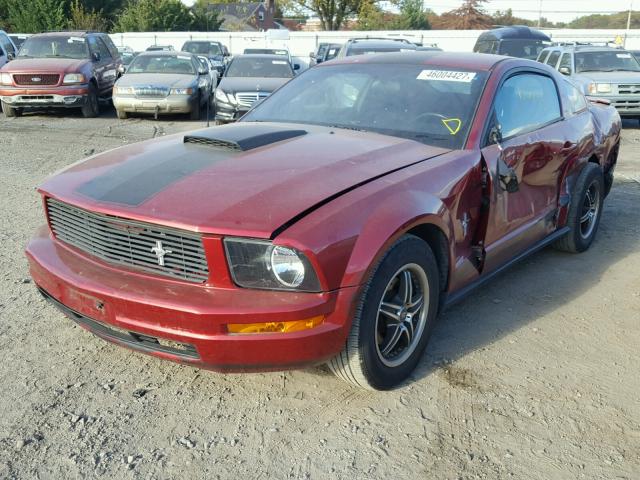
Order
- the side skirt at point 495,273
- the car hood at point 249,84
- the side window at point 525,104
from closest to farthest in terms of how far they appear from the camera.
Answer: the side skirt at point 495,273 < the side window at point 525,104 < the car hood at point 249,84

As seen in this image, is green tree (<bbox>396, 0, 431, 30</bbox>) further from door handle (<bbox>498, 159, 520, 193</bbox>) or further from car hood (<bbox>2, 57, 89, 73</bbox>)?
door handle (<bbox>498, 159, 520, 193</bbox>)

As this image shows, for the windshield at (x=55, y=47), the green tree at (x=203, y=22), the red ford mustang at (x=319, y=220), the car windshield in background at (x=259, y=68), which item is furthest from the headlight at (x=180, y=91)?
the green tree at (x=203, y=22)

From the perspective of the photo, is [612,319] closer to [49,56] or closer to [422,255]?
[422,255]

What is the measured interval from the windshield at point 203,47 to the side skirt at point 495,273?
23274mm

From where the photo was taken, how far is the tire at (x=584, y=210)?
489 cm

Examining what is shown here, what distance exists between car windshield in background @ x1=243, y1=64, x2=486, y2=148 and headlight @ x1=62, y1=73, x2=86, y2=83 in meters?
9.37

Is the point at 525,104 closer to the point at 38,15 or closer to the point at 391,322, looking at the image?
the point at 391,322

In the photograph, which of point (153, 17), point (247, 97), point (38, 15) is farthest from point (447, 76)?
point (153, 17)

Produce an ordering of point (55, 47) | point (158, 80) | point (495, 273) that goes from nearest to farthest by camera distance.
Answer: point (495, 273) < point (158, 80) < point (55, 47)

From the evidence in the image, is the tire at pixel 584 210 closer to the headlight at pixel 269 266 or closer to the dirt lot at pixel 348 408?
the dirt lot at pixel 348 408

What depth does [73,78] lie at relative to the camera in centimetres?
1254

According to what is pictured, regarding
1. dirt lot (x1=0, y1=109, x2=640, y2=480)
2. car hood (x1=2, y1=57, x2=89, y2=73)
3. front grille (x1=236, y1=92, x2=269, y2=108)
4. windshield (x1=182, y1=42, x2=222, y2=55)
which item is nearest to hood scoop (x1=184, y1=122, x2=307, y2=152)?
dirt lot (x1=0, y1=109, x2=640, y2=480)

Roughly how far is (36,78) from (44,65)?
0.37 meters

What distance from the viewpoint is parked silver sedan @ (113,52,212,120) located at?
1235cm
